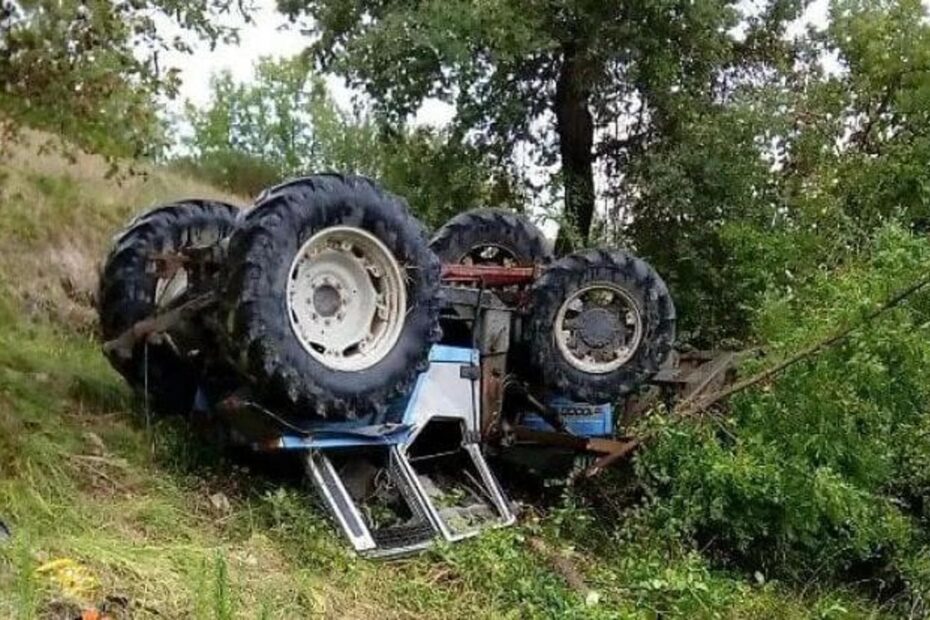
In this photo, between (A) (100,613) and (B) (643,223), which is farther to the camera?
(B) (643,223)

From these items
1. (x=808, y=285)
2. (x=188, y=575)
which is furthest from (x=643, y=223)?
(x=188, y=575)

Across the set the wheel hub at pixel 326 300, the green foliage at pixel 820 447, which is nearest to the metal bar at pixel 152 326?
the wheel hub at pixel 326 300

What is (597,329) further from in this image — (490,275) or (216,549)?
(216,549)

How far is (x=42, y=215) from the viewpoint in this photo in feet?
30.1

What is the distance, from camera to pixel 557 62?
1225 centimetres

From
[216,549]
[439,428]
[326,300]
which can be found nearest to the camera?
[216,549]

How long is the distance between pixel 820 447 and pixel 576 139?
7.03m

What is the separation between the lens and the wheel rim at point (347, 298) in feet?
18.1

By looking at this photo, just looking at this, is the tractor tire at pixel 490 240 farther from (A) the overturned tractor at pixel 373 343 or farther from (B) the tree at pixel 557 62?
(B) the tree at pixel 557 62

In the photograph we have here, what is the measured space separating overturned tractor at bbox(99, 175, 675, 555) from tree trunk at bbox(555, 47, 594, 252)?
5121 mm

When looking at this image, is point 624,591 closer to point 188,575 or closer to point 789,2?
point 188,575

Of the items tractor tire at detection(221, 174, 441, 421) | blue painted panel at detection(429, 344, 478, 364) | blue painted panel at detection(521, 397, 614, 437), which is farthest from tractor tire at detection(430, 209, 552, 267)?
tractor tire at detection(221, 174, 441, 421)

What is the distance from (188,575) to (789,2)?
10570mm

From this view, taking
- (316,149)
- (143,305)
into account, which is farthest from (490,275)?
(316,149)
